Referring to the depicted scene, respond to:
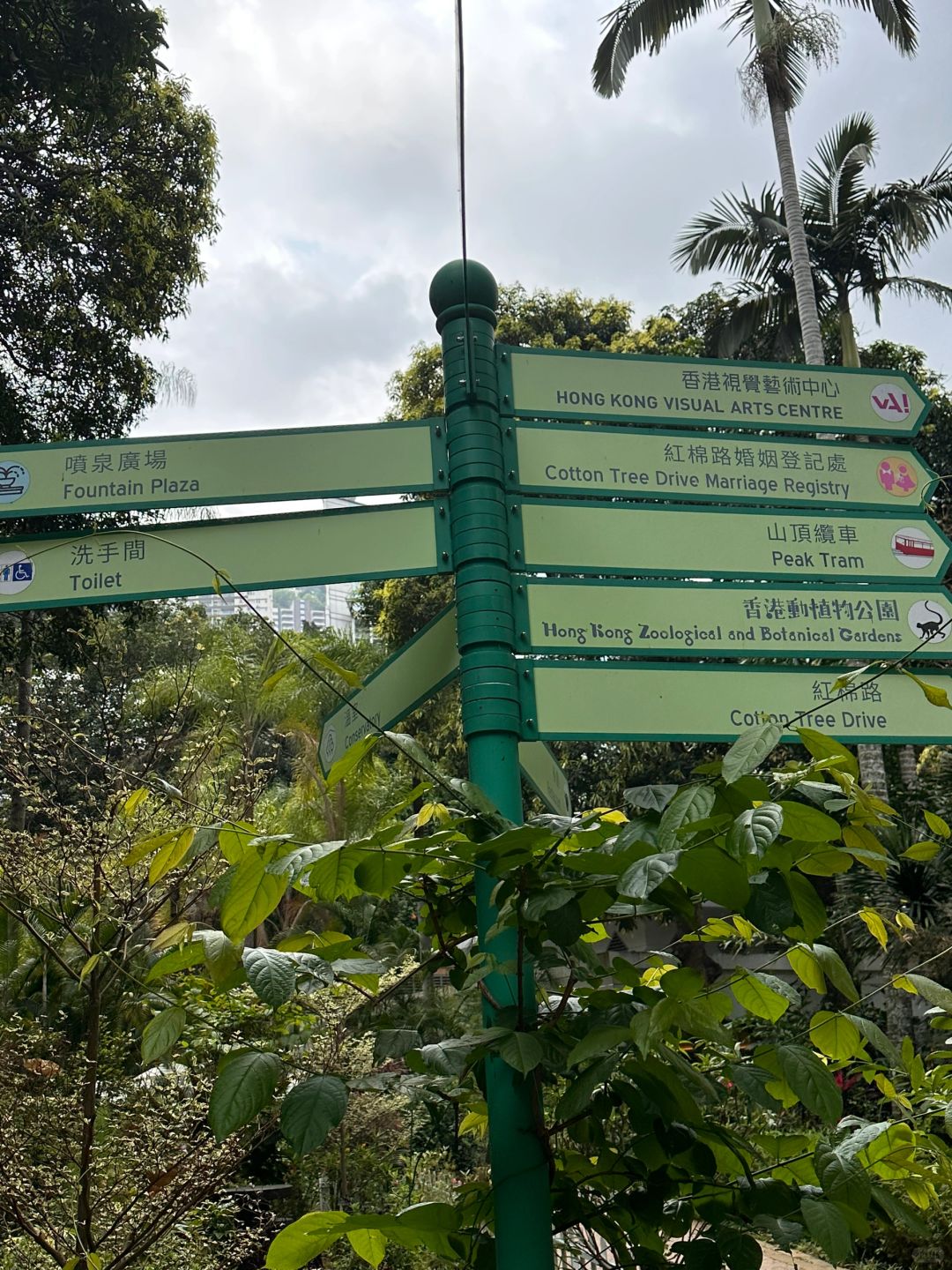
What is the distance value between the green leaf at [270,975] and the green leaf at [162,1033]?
0.14 meters

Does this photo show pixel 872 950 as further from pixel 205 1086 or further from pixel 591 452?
pixel 591 452

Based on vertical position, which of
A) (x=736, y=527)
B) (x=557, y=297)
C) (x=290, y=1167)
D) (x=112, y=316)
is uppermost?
(x=557, y=297)

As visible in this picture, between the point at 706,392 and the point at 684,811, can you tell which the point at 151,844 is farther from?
the point at 706,392

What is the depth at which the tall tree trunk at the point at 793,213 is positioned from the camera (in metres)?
13.4

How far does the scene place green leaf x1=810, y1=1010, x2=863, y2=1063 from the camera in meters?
1.48

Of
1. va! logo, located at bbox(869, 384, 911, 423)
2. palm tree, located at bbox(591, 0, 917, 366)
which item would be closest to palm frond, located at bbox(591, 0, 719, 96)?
palm tree, located at bbox(591, 0, 917, 366)

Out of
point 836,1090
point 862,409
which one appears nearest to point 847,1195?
point 836,1090

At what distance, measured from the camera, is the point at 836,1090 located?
4.30ft

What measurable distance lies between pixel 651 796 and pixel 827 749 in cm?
22

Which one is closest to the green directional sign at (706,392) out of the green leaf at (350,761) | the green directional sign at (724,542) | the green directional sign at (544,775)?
the green directional sign at (724,542)

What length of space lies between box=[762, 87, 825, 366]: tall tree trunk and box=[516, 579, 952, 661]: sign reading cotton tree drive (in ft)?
39.1

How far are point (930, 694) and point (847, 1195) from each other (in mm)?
648

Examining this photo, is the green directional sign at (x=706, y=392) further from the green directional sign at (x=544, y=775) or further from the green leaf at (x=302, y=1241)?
the green leaf at (x=302, y=1241)

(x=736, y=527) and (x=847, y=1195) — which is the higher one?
(x=736, y=527)
